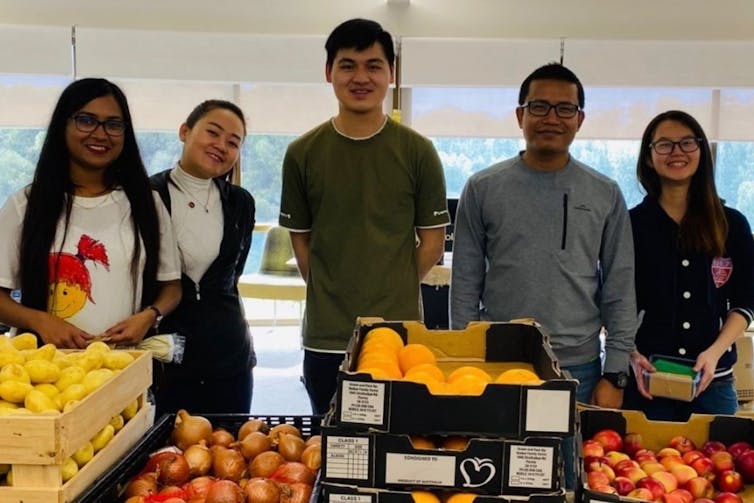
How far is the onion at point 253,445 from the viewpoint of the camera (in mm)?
1338

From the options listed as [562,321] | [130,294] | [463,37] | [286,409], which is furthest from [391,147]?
[463,37]

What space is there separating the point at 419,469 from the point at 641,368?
1096mm

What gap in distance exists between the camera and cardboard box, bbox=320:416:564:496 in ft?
3.19

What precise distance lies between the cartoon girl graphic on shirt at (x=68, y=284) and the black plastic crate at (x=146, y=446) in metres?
0.41

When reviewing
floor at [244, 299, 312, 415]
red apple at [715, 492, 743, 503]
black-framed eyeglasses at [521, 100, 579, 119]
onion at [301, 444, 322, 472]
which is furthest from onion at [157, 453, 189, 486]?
floor at [244, 299, 312, 415]

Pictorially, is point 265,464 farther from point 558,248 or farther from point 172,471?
point 558,248

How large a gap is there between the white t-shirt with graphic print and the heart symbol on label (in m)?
1.05

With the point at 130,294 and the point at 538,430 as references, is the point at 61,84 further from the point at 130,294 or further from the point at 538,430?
the point at 538,430

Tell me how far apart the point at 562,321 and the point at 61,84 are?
472 cm

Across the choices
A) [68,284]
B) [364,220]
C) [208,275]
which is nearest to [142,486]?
[68,284]

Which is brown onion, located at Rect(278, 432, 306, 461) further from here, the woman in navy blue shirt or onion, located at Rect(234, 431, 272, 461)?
the woman in navy blue shirt

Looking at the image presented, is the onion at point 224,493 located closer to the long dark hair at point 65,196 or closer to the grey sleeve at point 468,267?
the long dark hair at point 65,196

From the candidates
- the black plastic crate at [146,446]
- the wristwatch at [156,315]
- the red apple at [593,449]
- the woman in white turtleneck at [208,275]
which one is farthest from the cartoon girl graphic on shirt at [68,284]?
the red apple at [593,449]

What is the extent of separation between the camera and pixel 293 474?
48.5 inches
